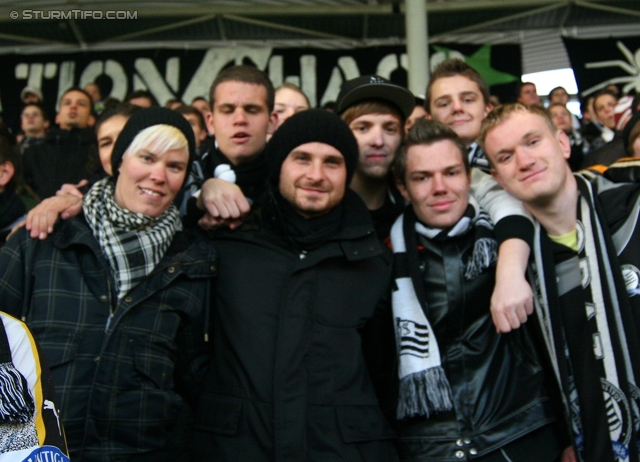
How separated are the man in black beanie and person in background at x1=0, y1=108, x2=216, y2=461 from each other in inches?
5.5

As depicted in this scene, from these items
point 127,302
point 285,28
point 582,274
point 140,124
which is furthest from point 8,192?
point 285,28

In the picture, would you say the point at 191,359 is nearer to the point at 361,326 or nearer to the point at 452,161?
the point at 361,326

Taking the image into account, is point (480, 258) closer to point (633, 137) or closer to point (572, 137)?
point (633, 137)

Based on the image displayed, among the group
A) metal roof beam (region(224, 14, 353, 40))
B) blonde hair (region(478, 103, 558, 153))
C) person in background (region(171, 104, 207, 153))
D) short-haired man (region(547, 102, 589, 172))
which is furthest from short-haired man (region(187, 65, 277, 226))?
metal roof beam (region(224, 14, 353, 40))

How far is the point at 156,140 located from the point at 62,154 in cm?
349

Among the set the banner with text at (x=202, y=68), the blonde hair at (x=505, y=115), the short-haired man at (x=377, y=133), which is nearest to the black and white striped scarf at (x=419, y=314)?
the blonde hair at (x=505, y=115)

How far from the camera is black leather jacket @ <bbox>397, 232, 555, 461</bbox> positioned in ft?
7.77

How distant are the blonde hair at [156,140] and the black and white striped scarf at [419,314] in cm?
105

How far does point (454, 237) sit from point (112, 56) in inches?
363

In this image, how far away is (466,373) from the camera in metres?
2.45

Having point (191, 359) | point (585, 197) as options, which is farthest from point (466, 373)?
point (191, 359)

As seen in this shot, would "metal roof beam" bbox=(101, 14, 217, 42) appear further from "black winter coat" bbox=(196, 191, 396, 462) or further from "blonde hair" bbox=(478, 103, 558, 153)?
"black winter coat" bbox=(196, 191, 396, 462)

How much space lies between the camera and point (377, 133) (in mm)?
3305

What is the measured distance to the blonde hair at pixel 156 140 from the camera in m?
2.50
